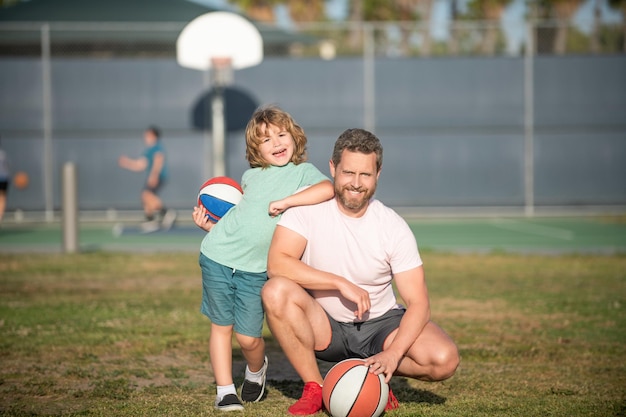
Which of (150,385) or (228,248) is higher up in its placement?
(228,248)

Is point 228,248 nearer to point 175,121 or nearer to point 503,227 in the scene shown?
point 503,227

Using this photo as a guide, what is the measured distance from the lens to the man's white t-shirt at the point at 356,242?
512cm

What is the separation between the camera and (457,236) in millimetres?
17875

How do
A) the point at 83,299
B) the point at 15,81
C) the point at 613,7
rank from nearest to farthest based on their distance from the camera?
the point at 83,299 → the point at 15,81 → the point at 613,7

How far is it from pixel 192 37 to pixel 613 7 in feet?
101

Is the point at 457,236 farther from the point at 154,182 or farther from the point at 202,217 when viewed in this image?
the point at 202,217

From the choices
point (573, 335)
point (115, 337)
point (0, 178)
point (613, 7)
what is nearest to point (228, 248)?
point (115, 337)

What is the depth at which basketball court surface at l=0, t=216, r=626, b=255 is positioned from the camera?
1521 cm

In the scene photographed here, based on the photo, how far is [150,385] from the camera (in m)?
6.10

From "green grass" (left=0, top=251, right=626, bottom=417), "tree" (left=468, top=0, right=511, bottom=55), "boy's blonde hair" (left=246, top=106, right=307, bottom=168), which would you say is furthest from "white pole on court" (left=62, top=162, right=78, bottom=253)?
"tree" (left=468, top=0, right=511, bottom=55)

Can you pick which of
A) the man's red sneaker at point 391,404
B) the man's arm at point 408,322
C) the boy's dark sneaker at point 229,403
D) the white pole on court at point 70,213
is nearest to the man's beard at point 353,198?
the man's arm at point 408,322

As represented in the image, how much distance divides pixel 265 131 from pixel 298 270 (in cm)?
88

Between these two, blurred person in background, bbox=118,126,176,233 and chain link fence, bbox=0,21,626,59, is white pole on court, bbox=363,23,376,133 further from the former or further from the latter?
blurred person in background, bbox=118,126,176,233

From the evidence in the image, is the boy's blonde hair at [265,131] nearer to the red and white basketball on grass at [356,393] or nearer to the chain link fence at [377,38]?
the red and white basketball on grass at [356,393]
